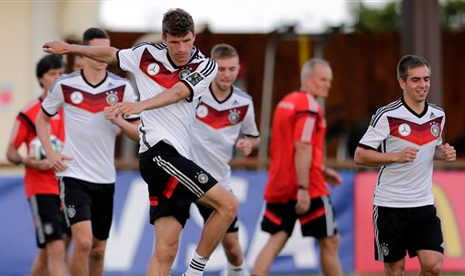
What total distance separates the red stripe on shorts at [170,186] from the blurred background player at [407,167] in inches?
66.3

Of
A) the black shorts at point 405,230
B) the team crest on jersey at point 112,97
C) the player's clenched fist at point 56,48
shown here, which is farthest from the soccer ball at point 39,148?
the black shorts at point 405,230

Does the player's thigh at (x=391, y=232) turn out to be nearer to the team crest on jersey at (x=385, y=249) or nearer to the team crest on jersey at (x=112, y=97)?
the team crest on jersey at (x=385, y=249)

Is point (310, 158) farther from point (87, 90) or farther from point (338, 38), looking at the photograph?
point (338, 38)

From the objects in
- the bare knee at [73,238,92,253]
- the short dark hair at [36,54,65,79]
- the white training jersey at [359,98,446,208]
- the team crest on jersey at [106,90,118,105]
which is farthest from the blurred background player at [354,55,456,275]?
the short dark hair at [36,54,65,79]

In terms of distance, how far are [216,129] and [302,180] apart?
1.15m

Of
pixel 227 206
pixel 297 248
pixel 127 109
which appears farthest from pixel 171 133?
pixel 297 248

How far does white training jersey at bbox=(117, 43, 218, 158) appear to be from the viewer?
27.8 feet

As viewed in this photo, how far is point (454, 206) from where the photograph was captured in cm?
1370

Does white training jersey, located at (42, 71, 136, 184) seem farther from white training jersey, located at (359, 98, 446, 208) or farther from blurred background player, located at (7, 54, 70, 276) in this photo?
white training jersey, located at (359, 98, 446, 208)

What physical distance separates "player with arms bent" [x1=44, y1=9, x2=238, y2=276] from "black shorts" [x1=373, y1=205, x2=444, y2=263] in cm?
155

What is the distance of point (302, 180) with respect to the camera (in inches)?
428

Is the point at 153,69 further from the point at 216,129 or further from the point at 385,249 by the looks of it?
the point at 385,249

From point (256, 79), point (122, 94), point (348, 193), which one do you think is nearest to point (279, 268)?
point (348, 193)

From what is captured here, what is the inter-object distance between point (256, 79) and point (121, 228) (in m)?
8.52
